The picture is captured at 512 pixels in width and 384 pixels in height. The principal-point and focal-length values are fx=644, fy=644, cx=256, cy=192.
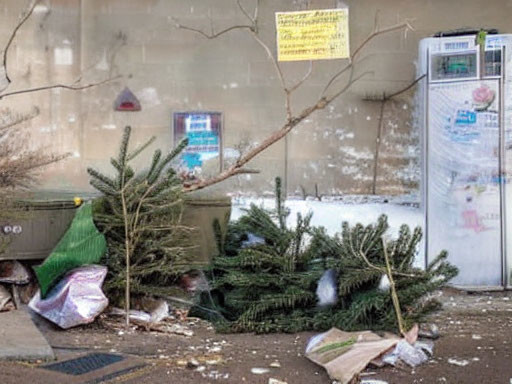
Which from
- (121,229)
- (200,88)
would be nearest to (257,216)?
(121,229)

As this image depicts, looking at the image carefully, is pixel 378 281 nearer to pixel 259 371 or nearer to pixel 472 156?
pixel 259 371

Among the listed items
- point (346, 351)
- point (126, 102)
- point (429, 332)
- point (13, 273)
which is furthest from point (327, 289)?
point (126, 102)

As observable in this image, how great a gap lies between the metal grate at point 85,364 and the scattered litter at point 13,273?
1.94m

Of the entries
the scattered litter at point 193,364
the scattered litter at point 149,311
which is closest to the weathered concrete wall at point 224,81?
the scattered litter at point 149,311

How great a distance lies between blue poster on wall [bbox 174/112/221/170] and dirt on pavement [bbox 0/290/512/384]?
230cm

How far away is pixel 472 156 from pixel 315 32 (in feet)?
7.76

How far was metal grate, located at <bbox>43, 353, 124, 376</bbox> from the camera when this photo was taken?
440 centimetres

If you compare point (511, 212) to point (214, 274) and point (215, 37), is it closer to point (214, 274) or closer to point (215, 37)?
point (214, 274)

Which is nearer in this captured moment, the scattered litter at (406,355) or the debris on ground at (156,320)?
the scattered litter at (406,355)

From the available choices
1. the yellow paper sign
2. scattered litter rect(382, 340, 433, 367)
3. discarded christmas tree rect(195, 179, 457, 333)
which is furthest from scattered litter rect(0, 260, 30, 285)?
the yellow paper sign

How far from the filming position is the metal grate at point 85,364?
440cm

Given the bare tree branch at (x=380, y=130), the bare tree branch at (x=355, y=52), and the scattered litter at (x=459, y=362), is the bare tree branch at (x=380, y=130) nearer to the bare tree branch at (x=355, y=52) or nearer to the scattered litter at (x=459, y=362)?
the bare tree branch at (x=355, y=52)

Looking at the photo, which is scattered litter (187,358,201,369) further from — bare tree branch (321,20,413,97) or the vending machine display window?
the vending machine display window

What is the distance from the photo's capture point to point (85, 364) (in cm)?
457
